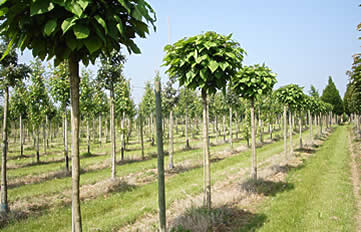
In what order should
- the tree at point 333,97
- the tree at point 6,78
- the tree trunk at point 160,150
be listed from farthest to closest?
1. the tree at point 333,97
2. the tree at point 6,78
3. the tree trunk at point 160,150

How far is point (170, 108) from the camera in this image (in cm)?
1836

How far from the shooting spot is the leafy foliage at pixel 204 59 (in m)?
5.95

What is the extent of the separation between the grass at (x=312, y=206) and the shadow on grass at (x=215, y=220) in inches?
7.1

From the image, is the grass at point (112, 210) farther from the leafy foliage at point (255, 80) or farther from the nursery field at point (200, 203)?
the leafy foliage at point (255, 80)

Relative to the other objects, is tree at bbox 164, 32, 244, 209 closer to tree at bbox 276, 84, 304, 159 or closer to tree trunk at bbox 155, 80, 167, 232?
tree trunk at bbox 155, 80, 167, 232

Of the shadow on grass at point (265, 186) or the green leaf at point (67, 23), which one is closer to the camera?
the green leaf at point (67, 23)

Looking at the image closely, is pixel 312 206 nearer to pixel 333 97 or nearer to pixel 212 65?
pixel 212 65

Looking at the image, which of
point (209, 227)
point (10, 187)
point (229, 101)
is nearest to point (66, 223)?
point (209, 227)

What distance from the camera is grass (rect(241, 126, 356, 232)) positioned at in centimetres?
669

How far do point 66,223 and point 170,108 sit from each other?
11.7 m

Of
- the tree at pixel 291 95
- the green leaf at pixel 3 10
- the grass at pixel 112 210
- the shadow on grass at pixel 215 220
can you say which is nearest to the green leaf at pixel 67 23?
the green leaf at pixel 3 10

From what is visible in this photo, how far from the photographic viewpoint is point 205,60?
6066 mm

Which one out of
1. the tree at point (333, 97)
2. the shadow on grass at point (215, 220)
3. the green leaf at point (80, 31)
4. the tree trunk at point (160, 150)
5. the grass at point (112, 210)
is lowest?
the grass at point (112, 210)

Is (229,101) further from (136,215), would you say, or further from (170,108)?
(136,215)
